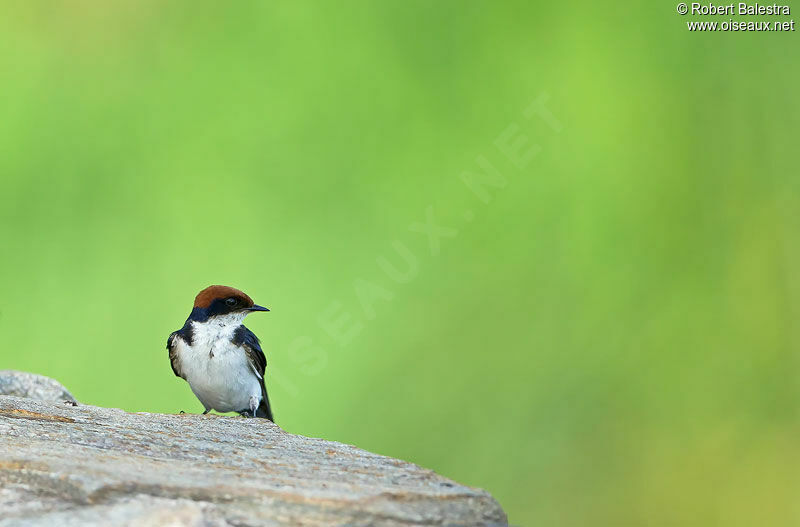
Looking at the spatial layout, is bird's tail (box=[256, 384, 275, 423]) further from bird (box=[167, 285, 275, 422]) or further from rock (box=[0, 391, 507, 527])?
rock (box=[0, 391, 507, 527])

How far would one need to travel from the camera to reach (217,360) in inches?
189

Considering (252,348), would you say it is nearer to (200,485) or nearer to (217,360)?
(217,360)

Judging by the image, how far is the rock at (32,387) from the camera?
4.62 metres

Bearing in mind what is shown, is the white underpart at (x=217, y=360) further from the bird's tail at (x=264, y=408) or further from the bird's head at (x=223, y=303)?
the bird's tail at (x=264, y=408)

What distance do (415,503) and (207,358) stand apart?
2.40 m

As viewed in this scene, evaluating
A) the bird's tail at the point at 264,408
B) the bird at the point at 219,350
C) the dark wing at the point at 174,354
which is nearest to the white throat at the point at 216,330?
the bird at the point at 219,350

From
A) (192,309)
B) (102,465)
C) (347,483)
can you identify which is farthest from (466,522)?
(192,309)

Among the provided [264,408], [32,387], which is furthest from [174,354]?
[32,387]

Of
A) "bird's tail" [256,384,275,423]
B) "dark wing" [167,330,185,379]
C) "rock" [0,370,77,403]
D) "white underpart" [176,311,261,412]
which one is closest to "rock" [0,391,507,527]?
"rock" [0,370,77,403]

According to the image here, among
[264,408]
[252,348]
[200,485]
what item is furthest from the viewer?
[264,408]

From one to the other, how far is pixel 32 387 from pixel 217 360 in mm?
921

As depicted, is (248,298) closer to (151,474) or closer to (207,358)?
(207,358)

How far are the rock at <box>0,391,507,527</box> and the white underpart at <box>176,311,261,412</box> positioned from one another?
1.39m

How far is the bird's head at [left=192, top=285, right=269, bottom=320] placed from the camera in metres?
4.75
